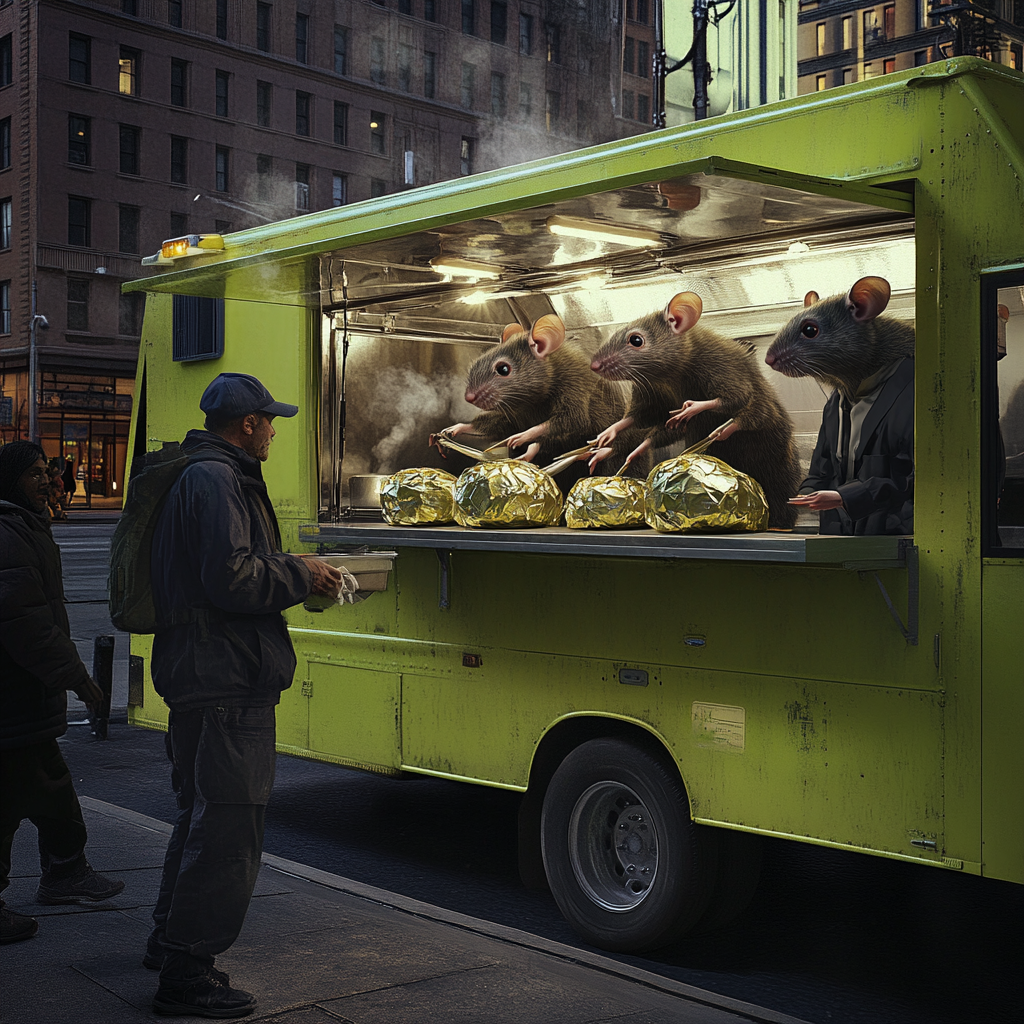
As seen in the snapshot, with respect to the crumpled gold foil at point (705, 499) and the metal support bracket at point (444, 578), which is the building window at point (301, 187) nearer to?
the metal support bracket at point (444, 578)

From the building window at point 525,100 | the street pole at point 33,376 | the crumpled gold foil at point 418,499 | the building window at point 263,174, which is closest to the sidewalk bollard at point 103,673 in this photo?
the crumpled gold foil at point 418,499

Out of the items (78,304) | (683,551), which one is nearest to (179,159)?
(78,304)

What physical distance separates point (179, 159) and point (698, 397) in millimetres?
47588

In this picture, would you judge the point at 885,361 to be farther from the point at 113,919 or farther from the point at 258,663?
the point at 113,919

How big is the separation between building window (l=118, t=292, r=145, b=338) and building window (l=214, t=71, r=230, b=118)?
7.63 metres

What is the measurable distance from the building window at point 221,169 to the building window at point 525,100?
24600 millimetres

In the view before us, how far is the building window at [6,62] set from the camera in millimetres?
48469

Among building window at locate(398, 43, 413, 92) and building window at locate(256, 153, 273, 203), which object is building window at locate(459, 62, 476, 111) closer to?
building window at locate(398, 43, 413, 92)

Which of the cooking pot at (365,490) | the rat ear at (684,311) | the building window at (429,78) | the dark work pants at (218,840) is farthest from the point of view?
the building window at (429,78)

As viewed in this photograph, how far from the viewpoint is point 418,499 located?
666cm

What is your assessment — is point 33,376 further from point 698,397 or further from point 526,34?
point 698,397

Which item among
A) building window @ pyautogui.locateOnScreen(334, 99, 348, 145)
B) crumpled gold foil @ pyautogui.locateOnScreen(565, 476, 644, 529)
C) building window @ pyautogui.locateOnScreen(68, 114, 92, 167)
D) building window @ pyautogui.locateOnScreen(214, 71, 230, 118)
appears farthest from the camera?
building window @ pyautogui.locateOnScreen(334, 99, 348, 145)

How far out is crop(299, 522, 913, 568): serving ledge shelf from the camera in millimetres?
4516

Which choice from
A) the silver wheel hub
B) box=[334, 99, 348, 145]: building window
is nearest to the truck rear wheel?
the silver wheel hub
